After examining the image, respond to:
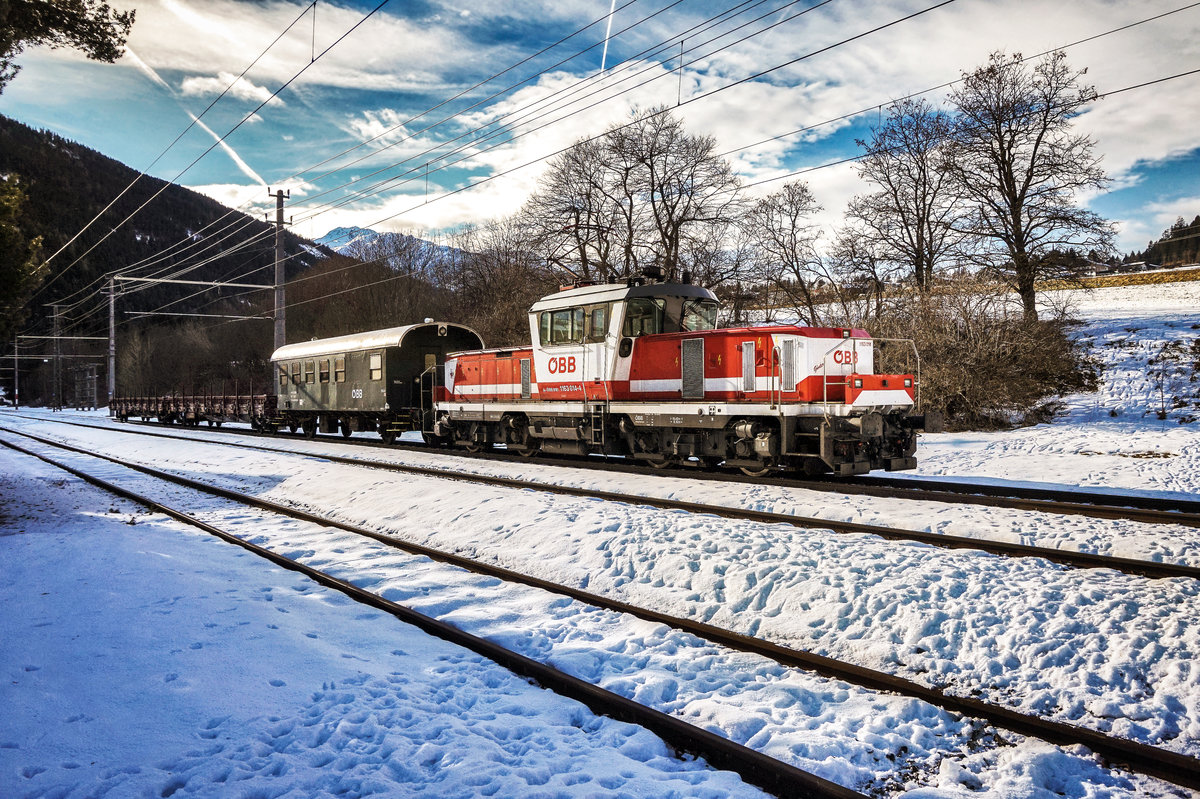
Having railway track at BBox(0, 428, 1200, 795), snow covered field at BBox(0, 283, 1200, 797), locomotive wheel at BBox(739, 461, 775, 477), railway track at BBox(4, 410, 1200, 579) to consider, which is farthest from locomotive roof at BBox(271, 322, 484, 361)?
railway track at BBox(0, 428, 1200, 795)

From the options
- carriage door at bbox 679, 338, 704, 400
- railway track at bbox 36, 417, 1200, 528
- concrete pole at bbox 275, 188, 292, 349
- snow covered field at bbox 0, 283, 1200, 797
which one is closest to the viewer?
snow covered field at bbox 0, 283, 1200, 797

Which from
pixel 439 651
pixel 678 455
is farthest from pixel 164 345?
pixel 439 651

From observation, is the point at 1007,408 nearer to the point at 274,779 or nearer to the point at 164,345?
the point at 274,779

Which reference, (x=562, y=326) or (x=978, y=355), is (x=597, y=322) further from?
(x=978, y=355)

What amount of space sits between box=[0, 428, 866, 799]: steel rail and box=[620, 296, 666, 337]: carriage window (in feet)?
26.6

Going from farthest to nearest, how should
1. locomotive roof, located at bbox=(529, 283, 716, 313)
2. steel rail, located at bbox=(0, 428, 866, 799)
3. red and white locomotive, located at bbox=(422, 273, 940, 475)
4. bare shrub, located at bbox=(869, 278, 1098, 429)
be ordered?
bare shrub, located at bbox=(869, 278, 1098, 429), locomotive roof, located at bbox=(529, 283, 716, 313), red and white locomotive, located at bbox=(422, 273, 940, 475), steel rail, located at bbox=(0, 428, 866, 799)

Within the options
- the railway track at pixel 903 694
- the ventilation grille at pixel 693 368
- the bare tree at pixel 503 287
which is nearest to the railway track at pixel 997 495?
the ventilation grille at pixel 693 368

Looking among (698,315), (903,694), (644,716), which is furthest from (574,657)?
(698,315)

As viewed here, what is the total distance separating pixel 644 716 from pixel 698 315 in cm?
1097

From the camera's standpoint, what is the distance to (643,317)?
44.7 feet

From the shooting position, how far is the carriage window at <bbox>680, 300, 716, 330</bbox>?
14.0 meters

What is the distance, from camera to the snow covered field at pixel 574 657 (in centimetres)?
347

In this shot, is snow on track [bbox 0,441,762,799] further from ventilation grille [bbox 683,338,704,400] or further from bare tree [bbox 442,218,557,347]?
bare tree [bbox 442,218,557,347]

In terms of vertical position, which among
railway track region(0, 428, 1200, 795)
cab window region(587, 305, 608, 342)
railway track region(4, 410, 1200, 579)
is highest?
cab window region(587, 305, 608, 342)
